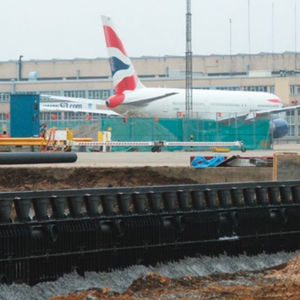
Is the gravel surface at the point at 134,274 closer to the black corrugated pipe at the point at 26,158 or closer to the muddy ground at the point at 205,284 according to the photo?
the muddy ground at the point at 205,284

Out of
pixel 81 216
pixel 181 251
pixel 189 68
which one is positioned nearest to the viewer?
pixel 81 216

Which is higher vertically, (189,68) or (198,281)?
(189,68)

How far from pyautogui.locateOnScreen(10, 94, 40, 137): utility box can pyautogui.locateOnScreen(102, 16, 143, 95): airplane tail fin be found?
19329 mm

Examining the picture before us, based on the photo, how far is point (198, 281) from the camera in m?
14.9

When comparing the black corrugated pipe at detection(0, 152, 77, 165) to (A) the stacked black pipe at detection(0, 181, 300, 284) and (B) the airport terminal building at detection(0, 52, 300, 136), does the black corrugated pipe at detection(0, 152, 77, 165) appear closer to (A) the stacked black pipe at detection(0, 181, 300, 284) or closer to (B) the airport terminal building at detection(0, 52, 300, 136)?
(A) the stacked black pipe at detection(0, 181, 300, 284)

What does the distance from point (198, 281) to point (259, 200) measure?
10.7 feet

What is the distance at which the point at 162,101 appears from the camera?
223ft

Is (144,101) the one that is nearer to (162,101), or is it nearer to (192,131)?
(162,101)

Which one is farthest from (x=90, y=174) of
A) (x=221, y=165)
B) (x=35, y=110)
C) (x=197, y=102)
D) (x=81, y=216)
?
(x=197, y=102)

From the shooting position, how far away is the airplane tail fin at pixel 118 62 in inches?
2498

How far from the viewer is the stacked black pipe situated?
46.0ft

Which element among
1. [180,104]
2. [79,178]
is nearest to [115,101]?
[180,104]

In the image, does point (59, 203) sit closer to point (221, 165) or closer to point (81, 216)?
point (81, 216)

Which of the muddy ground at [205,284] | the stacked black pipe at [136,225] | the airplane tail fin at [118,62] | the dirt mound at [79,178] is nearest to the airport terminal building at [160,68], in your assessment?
the airplane tail fin at [118,62]
